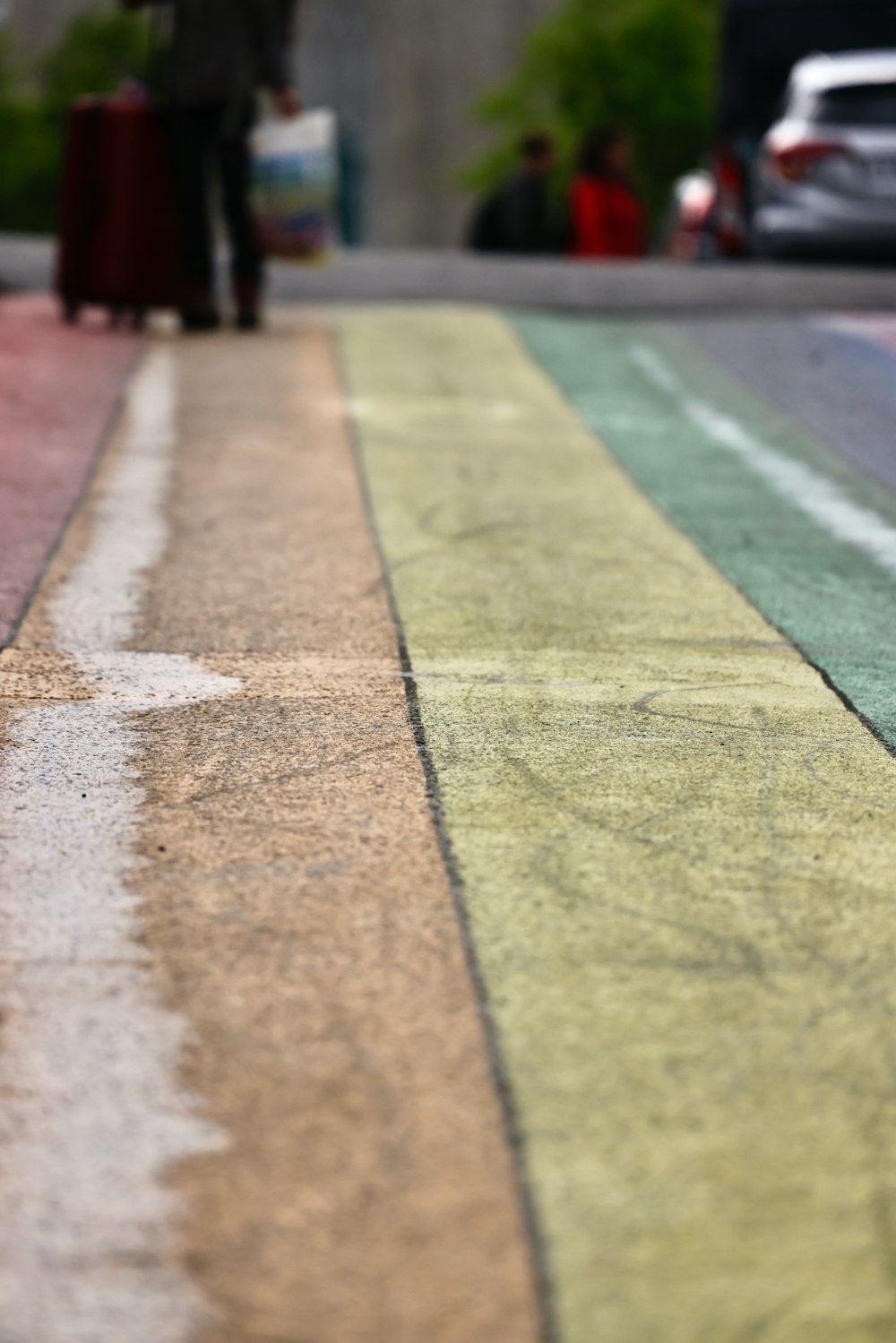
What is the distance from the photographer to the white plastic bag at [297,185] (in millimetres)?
8586

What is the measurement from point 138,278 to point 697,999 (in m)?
6.94

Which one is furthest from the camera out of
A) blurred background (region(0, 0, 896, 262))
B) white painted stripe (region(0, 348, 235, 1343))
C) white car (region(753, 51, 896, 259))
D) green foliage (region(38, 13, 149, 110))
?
green foliage (region(38, 13, 149, 110))

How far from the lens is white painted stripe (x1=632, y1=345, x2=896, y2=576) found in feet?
15.8

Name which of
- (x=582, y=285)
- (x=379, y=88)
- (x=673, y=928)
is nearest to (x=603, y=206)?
(x=582, y=285)

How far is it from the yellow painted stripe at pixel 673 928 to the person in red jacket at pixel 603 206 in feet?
33.5

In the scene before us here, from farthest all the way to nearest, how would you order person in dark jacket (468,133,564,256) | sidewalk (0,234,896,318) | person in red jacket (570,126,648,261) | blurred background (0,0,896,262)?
person in dark jacket (468,133,564,256) → person in red jacket (570,126,648,261) → blurred background (0,0,896,262) → sidewalk (0,234,896,318)

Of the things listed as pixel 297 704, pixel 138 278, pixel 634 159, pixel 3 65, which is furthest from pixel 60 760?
pixel 3 65

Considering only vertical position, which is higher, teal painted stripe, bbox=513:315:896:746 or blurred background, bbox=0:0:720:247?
teal painted stripe, bbox=513:315:896:746

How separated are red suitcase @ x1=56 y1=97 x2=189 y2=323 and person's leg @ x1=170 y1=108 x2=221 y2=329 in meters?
0.11

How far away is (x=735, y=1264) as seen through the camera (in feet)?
5.40

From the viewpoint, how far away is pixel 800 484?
553 cm

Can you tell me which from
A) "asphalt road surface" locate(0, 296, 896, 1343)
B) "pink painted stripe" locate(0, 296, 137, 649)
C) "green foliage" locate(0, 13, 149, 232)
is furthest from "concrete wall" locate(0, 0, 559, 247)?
"asphalt road surface" locate(0, 296, 896, 1343)

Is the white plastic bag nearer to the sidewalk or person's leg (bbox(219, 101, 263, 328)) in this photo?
person's leg (bbox(219, 101, 263, 328))

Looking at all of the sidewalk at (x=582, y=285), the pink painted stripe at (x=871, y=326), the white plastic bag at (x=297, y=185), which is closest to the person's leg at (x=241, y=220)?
the white plastic bag at (x=297, y=185)
